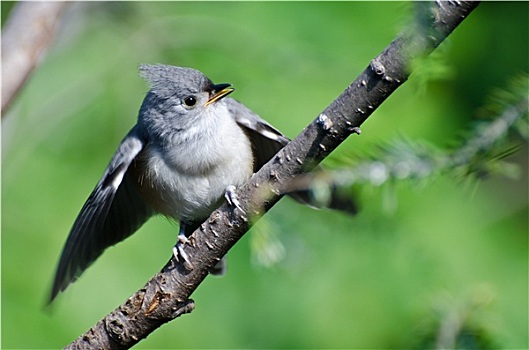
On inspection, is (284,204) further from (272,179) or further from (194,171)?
(272,179)

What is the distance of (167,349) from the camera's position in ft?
9.62

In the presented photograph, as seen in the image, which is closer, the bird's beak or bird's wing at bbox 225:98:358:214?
bird's wing at bbox 225:98:358:214

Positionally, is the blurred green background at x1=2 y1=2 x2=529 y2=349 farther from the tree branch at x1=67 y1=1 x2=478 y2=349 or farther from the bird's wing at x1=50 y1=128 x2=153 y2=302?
the tree branch at x1=67 y1=1 x2=478 y2=349

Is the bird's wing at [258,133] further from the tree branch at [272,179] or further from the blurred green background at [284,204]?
the tree branch at [272,179]

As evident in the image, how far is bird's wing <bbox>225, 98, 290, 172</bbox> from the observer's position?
251 cm

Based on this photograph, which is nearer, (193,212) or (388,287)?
(193,212)

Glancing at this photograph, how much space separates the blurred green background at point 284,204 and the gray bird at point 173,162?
227 mm

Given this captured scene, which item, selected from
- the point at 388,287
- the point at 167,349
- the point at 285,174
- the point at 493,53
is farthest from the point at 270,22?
the point at 285,174

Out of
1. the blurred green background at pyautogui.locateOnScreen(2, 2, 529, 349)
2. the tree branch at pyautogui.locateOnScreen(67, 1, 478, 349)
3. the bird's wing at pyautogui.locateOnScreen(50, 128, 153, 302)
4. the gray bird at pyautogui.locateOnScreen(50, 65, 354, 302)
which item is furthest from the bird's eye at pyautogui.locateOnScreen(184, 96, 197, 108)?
the tree branch at pyautogui.locateOnScreen(67, 1, 478, 349)

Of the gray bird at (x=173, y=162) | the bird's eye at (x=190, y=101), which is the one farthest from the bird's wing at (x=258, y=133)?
the bird's eye at (x=190, y=101)

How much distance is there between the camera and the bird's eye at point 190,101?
2.76 m

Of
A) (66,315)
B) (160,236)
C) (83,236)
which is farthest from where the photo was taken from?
(160,236)

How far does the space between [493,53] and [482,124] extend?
2.23 metres

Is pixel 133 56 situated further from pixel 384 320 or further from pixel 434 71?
pixel 434 71
